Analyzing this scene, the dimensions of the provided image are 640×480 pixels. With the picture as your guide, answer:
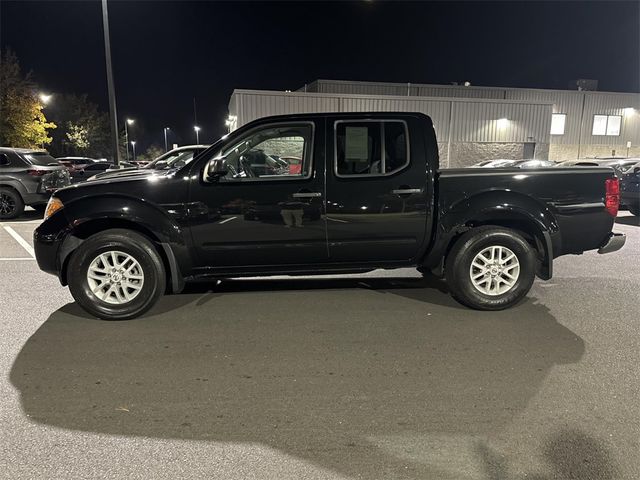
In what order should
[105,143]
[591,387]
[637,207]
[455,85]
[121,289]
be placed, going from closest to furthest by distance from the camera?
[591,387]
[121,289]
[637,207]
[455,85]
[105,143]

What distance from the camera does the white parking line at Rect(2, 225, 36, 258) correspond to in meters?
8.12

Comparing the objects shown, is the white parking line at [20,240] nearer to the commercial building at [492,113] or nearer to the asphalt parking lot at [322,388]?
the asphalt parking lot at [322,388]

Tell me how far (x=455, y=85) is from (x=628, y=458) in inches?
1524

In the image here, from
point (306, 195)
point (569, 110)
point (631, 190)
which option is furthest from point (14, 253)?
point (569, 110)

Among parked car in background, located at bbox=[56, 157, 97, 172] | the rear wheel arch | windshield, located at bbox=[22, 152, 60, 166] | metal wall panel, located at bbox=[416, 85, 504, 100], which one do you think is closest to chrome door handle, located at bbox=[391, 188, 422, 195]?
the rear wheel arch

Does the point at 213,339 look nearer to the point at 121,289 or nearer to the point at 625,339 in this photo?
the point at 121,289

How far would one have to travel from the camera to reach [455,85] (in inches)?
1501

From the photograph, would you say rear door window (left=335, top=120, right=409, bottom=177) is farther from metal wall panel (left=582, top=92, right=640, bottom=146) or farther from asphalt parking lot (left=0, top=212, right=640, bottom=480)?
metal wall panel (left=582, top=92, right=640, bottom=146)

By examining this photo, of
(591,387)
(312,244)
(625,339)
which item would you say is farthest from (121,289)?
(625,339)

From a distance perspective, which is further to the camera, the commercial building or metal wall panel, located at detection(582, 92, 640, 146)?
metal wall panel, located at detection(582, 92, 640, 146)

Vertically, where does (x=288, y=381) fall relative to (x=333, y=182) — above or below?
below

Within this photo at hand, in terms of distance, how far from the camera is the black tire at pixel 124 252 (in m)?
4.70

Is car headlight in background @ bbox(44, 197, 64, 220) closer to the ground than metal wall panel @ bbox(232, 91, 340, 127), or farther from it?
closer to the ground

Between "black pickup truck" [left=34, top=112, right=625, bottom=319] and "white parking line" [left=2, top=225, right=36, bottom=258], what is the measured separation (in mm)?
3522
